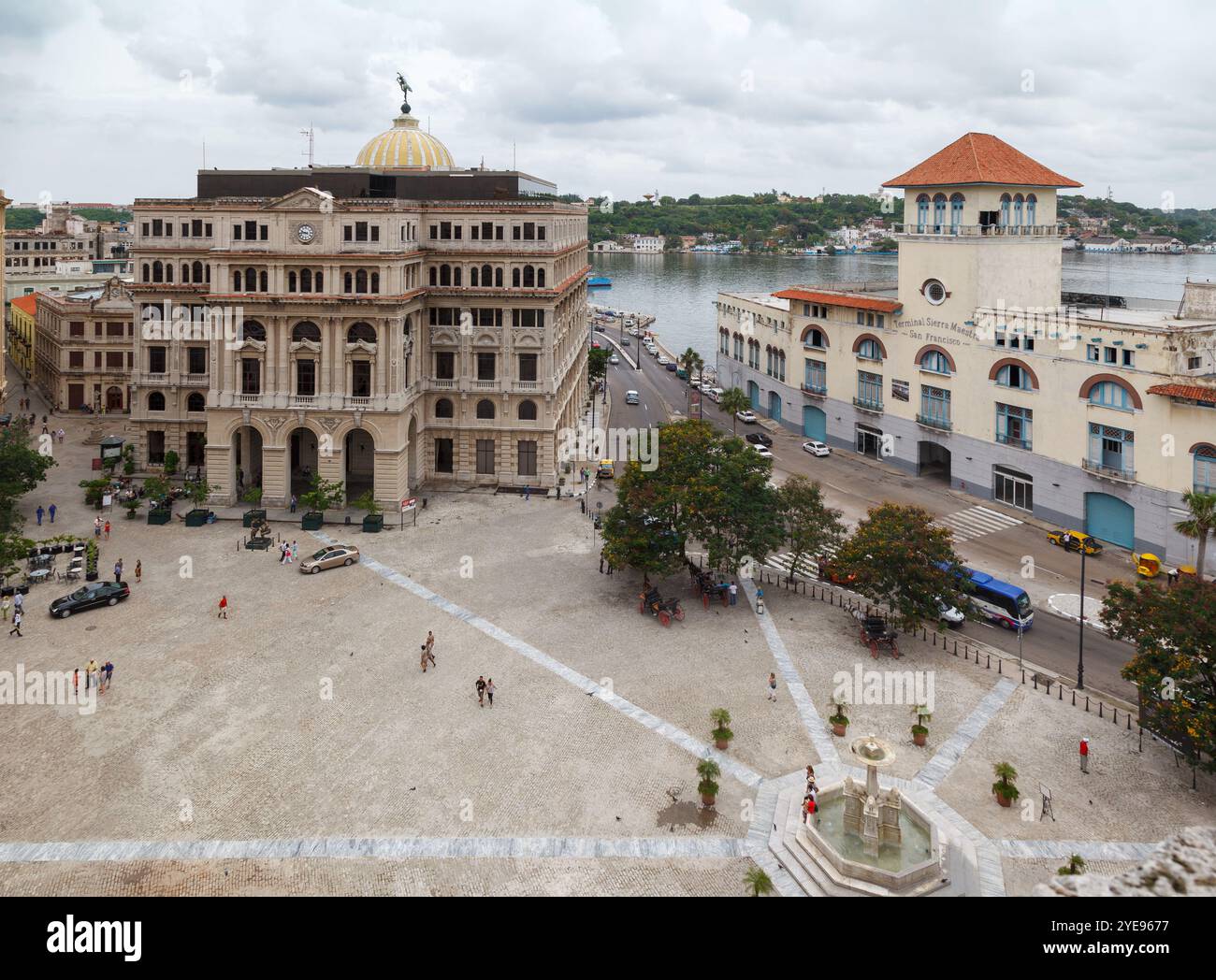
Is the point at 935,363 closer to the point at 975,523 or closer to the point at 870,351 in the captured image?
the point at 870,351

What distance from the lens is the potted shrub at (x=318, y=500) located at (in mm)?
63138

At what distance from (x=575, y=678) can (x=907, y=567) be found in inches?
Answer: 673

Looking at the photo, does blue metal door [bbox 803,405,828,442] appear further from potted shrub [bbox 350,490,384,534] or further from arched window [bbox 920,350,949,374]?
potted shrub [bbox 350,490,384,534]

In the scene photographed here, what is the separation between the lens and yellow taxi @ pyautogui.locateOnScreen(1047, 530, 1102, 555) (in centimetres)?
6081

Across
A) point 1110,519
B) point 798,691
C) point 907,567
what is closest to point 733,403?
point 1110,519

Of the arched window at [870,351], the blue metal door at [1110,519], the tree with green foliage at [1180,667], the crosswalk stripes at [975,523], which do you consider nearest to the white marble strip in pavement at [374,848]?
the tree with green foliage at [1180,667]

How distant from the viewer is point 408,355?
69188 mm

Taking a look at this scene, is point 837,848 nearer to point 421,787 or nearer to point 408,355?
point 421,787

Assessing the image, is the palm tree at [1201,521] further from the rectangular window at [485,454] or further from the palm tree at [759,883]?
the rectangular window at [485,454]

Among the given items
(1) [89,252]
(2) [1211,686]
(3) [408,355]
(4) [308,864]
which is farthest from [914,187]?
(1) [89,252]

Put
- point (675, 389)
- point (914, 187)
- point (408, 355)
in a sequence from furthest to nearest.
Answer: point (675, 389), point (914, 187), point (408, 355)

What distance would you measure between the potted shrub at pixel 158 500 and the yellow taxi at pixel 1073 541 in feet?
201

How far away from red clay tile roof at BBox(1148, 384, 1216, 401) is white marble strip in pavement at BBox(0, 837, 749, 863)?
4338 centimetres

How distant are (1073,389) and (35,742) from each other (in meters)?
63.8
